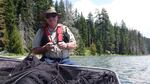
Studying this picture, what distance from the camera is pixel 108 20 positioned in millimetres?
122000

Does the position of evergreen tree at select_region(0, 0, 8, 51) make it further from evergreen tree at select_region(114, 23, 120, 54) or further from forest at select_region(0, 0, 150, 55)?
evergreen tree at select_region(114, 23, 120, 54)

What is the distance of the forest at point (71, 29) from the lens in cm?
6438

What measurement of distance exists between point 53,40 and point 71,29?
262ft

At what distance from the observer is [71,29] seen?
86000 mm

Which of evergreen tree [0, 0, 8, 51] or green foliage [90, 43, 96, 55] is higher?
evergreen tree [0, 0, 8, 51]

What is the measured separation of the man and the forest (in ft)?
0.75

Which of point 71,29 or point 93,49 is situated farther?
point 93,49

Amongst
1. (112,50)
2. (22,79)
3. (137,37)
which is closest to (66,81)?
(22,79)

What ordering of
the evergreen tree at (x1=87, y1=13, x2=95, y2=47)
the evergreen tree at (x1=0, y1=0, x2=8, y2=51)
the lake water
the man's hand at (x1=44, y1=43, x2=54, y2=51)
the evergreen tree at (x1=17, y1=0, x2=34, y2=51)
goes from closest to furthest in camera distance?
the man's hand at (x1=44, y1=43, x2=54, y2=51), the lake water, the evergreen tree at (x1=0, y1=0, x2=8, y2=51), the evergreen tree at (x1=17, y1=0, x2=34, y2=51), the evergreen tree at (x1=87, y1=13, x2=95, y2=47)

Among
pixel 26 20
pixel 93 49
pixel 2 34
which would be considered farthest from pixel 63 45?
pixel 93 49

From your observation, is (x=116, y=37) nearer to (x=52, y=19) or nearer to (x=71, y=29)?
(x=71, y=29)

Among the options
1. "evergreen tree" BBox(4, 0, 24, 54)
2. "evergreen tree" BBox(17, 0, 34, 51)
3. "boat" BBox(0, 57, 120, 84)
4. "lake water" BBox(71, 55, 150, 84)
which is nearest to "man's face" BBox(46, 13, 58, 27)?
"boat" BBox(0, 57, 120, 84)

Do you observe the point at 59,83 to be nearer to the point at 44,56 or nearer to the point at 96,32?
the point at 44,56

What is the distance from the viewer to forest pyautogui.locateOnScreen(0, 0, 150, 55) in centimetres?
6438
